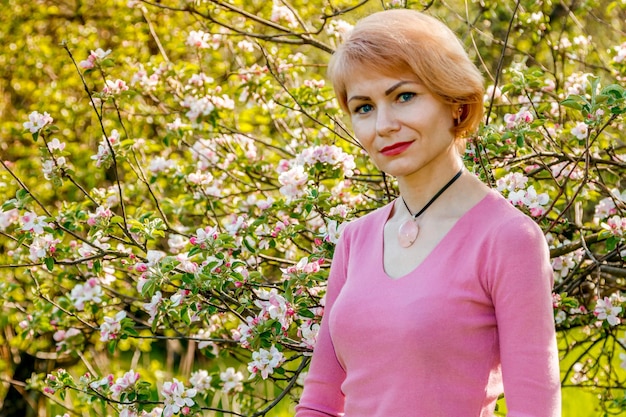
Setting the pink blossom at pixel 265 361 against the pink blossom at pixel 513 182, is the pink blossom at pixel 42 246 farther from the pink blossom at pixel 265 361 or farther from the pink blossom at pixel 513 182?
the pink blossom at pixel 513 182

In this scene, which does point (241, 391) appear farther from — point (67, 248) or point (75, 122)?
point (75, 122)

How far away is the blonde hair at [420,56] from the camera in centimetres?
163

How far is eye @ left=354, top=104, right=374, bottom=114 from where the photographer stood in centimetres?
172

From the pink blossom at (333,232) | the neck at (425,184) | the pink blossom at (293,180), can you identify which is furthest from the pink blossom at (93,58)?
the neck at (425,184)

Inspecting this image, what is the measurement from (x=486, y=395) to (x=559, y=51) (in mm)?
2937

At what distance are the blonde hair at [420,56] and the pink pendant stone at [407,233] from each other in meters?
0.20

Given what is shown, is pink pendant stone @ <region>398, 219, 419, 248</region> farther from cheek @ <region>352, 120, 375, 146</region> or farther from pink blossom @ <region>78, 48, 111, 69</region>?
pink blossom @ <region>78, 48, 111, 69</region>

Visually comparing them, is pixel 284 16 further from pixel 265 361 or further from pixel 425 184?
pixel 425 184

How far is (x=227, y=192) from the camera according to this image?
12.3ft

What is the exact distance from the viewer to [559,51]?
13.7ft

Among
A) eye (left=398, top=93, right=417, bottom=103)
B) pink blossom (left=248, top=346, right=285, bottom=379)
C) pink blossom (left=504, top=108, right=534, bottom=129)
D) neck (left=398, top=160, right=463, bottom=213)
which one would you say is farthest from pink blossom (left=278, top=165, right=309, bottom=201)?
eye (left=398, top=93, right=417, bottom=103)

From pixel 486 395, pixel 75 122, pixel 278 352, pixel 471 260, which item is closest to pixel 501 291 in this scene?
pixel 471 260

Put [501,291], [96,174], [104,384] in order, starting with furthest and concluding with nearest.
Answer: [96,174]
[104,384]
[501,291]

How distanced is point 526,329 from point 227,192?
242 cm
